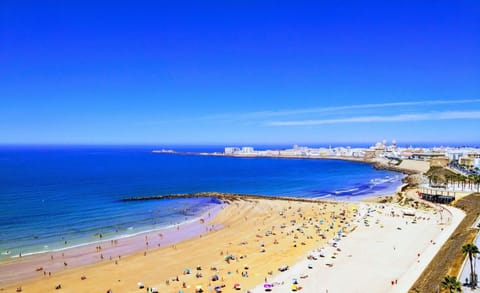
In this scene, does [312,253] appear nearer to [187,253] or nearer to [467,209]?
[187,253]

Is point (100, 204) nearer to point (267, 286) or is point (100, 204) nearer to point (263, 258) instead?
point (263, 258)

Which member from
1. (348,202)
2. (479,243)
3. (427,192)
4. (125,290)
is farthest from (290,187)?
(125,290)

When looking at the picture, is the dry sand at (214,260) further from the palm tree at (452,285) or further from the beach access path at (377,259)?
the palm tree at (452,285)

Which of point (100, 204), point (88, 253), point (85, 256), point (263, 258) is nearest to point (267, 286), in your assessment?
point (263, 258)

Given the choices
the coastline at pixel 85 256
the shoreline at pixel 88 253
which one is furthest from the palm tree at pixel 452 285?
the shoreline at pixel 88 253

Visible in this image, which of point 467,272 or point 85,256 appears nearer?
point 467,272

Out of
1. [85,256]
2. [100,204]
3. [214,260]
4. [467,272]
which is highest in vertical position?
[467,272]
